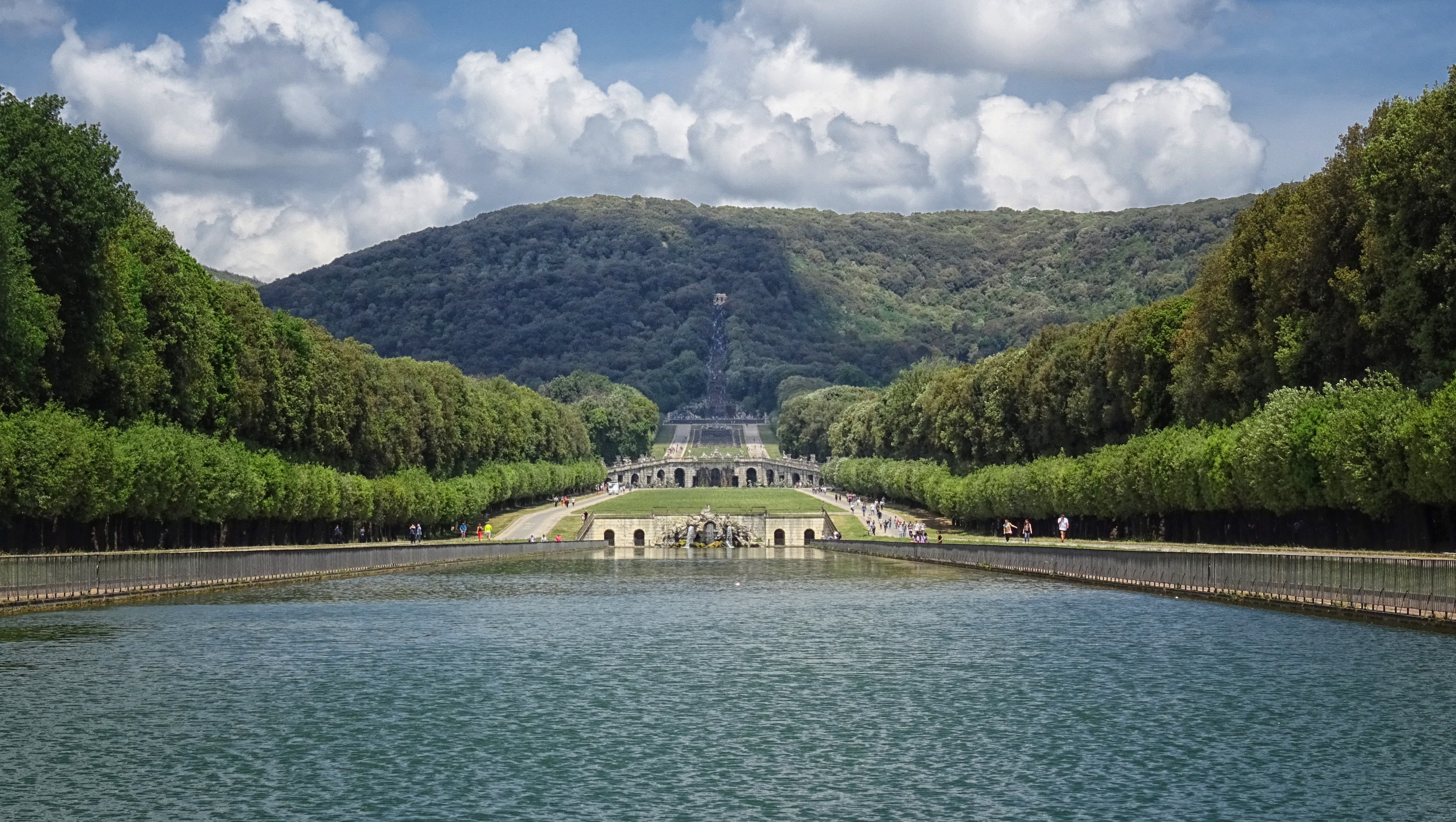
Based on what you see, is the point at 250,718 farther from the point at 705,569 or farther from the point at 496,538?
the point at 496,538

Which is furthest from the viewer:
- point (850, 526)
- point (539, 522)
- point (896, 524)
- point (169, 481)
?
point (539, 522)

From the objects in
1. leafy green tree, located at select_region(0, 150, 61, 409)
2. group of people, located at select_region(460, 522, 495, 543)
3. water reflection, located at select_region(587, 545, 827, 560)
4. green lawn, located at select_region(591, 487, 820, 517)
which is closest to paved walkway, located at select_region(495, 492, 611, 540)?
group of people, located at select_region(460, 522, 495, 543)

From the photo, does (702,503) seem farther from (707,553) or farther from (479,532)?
(479,532)

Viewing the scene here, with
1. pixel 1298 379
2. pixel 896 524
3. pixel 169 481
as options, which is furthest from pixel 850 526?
pixel 169 481

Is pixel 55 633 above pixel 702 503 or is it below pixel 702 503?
below

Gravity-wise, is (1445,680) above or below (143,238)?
below

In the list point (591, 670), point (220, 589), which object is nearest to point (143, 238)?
point (220, 589)
